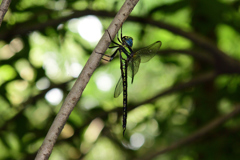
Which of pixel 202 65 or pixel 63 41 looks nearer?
pixel 63 41

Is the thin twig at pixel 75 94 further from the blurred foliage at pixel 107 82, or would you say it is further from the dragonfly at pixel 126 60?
the blurred foliage at pixel 107 82

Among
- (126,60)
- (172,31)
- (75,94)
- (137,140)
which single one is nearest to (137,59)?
(126,60)

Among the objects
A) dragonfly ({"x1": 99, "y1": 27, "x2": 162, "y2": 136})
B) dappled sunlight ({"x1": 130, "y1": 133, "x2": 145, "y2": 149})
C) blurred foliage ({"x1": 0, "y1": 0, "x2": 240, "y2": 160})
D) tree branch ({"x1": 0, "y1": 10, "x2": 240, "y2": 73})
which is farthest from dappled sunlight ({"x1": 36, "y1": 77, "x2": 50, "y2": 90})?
dappled sunlight ({"x1": 130, "y1": 133, "x2": 145, "y2": 149})

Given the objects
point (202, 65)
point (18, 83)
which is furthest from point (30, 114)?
point (202, 65)

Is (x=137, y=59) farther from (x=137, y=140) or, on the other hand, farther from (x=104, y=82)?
(x=137, y=140)

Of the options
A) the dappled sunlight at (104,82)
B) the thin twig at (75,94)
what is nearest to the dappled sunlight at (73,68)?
the dappled sunlight at (104,82)

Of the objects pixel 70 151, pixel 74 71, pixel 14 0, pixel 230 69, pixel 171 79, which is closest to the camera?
pixel 14 0

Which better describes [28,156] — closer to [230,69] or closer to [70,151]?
[70,151]
